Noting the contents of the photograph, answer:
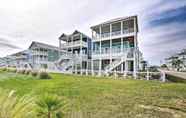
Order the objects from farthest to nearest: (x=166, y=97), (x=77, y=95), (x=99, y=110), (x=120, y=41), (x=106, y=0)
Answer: (x=120, y=41)
(x=106, y=0)
(x=77, y=95)
(x=166, y=97)
(x=99, y=110)

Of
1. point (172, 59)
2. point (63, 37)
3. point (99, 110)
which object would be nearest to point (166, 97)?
point (99, 110)

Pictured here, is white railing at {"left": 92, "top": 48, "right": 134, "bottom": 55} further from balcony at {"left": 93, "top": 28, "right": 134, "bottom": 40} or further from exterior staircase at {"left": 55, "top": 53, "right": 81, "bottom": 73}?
exterior staircase at {"left": 55, "top": 53, "right": 81, "bottom": 73}

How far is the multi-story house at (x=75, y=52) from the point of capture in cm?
2683

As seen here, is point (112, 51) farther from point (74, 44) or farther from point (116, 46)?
point (74, 44)

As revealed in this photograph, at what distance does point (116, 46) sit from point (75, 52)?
829cm

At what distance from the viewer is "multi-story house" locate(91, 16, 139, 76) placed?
72.2ft

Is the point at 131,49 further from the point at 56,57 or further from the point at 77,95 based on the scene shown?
the point at 77,95

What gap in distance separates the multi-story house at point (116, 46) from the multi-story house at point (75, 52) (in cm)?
212

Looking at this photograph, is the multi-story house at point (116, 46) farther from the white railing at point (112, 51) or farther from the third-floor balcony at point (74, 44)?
the third-floor balcony at point (74, 44)

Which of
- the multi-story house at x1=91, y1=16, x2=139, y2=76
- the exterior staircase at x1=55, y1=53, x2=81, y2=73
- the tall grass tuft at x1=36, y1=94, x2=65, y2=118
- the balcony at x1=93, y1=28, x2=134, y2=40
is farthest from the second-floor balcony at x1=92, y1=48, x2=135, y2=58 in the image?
the tall grass tuft at x1=36, y1=94, x2=65, y2=118

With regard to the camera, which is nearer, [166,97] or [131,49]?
[166,97]

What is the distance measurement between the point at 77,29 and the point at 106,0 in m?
17.4

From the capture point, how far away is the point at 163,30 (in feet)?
66.4

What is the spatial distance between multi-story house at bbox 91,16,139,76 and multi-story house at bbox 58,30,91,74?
6.95 feet
